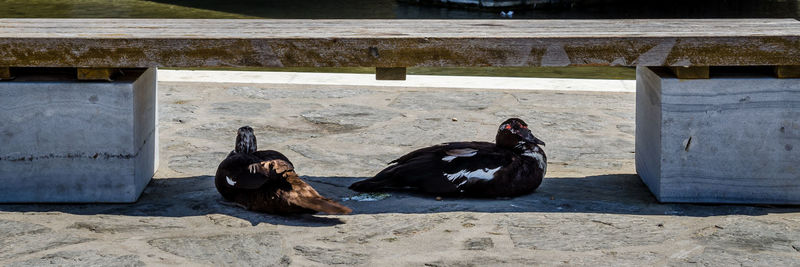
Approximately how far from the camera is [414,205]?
4289 millimetres

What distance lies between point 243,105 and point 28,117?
8.12 ft

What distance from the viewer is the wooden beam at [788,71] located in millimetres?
4230

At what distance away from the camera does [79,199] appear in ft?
14.4

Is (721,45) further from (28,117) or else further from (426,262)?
(28,117)

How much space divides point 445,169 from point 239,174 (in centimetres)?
91

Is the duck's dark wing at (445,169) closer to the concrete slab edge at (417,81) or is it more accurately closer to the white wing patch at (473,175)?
the white wing patch at (473,175)

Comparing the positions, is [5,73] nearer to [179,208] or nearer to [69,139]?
[69,139]

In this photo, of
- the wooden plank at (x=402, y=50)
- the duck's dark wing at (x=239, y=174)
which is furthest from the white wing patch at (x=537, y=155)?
the duck's dark wing at (x=239, y=174)

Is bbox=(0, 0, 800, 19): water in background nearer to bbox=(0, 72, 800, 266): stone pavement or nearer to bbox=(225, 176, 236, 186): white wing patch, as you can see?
bbox=(0, 72, 800, 266): stone pavement

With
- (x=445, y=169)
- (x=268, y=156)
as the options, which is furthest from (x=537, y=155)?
(x=268, y=156)

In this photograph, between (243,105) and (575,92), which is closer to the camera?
(243,105)

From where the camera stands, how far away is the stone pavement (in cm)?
362

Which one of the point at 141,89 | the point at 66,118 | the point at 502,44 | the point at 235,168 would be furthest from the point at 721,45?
the point at 66,118

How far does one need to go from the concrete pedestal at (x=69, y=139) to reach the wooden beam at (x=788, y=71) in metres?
2.83
